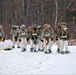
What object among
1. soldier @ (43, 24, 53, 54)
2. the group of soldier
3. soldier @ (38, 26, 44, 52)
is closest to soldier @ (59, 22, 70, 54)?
the group of soldier

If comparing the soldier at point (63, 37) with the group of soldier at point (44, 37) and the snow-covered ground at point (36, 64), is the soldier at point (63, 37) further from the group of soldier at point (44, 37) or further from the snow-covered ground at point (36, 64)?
the snow-covered ground at point (36, 64)

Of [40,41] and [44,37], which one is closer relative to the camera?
[44,37]

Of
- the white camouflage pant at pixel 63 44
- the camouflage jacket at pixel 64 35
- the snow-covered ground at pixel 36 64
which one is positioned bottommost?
the snow-covered ground at pixel 36 64

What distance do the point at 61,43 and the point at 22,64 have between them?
176 inches

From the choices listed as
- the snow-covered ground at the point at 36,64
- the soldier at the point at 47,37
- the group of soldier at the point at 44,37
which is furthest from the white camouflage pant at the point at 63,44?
the snow-covered ground at the point at 36,64

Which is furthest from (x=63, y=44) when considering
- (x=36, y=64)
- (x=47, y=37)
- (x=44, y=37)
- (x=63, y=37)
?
(x=36, y=64)

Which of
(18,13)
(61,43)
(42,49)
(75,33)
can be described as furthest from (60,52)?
(18,13)

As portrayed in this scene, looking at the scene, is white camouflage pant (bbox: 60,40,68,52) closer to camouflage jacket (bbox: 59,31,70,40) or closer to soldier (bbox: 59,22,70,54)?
soldier (bbox: 59,22,70,54)

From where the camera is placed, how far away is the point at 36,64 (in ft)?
62.7

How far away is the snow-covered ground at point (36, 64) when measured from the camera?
1717 centimetres

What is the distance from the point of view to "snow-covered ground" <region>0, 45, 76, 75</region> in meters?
17.2

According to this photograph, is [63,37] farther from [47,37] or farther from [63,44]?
[47,37]

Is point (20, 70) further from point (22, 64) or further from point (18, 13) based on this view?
point (18, 13)

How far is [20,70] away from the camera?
704 inches
